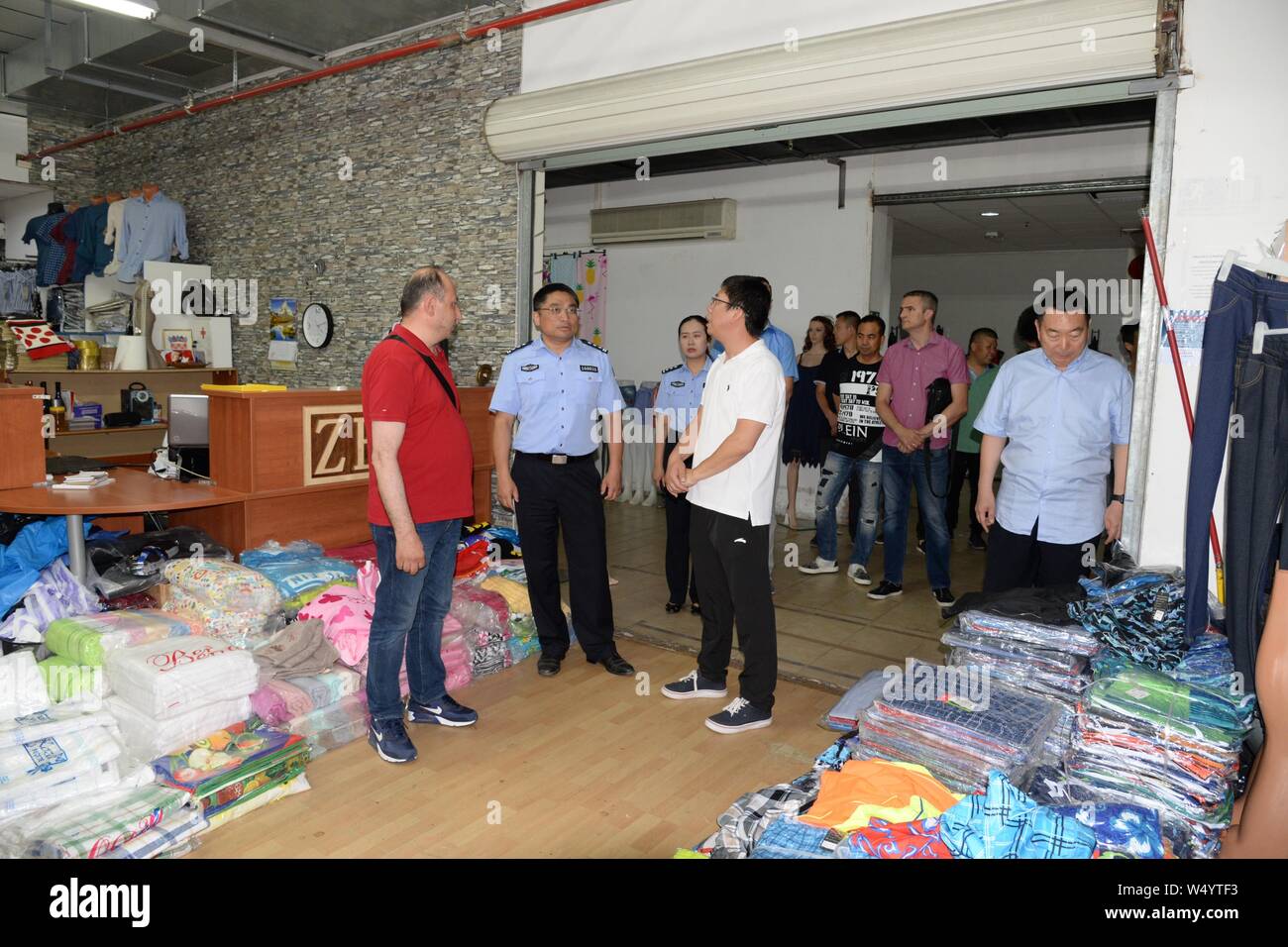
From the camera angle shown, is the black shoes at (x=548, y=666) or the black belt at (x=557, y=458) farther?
the black shoes at (x=548, y=666)

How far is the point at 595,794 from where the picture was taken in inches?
115

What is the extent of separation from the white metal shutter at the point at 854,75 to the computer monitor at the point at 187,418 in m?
2.35

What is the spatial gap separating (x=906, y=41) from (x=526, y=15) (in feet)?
7.85

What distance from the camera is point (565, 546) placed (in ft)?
13.0

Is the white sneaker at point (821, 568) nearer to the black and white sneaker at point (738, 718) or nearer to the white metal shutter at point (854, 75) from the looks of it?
the black and white sneaker at point (738, 718)

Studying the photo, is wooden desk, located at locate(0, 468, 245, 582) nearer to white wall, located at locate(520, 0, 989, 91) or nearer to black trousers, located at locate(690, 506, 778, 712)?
black trousers, located at locate(690, 506, 778, 712)

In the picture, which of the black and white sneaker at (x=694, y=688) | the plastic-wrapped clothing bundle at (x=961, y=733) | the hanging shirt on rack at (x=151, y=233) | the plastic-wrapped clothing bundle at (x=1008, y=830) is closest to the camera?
the plastic-wrapped clothing bundle at (x=1008, y=830)

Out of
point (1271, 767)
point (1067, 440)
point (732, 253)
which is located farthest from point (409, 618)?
point (732, 253)

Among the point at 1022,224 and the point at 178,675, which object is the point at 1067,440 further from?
the point at 1022,224

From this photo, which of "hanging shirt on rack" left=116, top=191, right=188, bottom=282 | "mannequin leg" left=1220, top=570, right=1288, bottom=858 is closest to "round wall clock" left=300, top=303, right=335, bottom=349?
"hanging shirt on rack" left=116, top=191, right=188, bottom=282

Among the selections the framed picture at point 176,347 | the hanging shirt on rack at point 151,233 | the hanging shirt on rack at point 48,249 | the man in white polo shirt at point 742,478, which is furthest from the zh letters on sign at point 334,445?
the hanging shirt on rack at point 48,249

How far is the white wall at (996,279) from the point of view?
11945 millimetres

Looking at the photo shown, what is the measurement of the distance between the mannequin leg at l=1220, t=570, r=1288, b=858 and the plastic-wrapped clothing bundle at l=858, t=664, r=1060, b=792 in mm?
500

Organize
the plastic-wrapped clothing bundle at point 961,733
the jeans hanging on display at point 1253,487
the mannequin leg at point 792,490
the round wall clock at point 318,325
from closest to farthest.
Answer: the plastic-wrapped clothing bundle at point 961,733 → the jeans hanging on display at point 1253,487 → the round wall clock at point 318,325 → the mannequin leg at point 792,490
